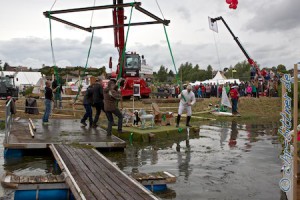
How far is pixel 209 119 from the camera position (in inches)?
856

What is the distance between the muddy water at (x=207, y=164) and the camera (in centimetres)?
745

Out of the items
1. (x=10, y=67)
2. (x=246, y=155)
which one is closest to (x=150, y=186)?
(x=246, y=155)

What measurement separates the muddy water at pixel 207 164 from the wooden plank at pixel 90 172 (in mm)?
739

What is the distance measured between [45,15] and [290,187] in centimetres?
981

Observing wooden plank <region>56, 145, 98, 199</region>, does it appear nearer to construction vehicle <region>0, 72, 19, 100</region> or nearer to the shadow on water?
the shadow on water

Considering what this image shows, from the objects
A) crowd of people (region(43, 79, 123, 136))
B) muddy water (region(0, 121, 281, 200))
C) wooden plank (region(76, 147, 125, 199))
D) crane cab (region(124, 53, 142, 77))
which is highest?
crane cab (region(124, 53, 142, 77))

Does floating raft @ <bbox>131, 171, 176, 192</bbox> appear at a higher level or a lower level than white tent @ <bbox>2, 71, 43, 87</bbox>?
lower

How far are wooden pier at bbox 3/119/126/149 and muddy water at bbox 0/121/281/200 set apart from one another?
14.7 inches

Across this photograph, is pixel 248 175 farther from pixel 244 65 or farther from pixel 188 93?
pixel 244 65

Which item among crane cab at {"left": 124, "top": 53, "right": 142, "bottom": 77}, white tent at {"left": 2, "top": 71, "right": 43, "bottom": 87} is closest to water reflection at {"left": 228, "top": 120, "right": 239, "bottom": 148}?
crane cab at {"left": 124, "top": 53, "right": 142, "bottom": 77}

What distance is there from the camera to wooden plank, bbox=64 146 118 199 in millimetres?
6137

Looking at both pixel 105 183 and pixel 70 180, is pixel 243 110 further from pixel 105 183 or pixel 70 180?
pixel 70 180

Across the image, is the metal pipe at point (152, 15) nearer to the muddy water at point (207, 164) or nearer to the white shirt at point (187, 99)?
the white shirt at point (187, 99)

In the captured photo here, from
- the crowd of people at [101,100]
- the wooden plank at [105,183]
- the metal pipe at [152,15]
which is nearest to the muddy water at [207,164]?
the wooden plank at [105,183]
